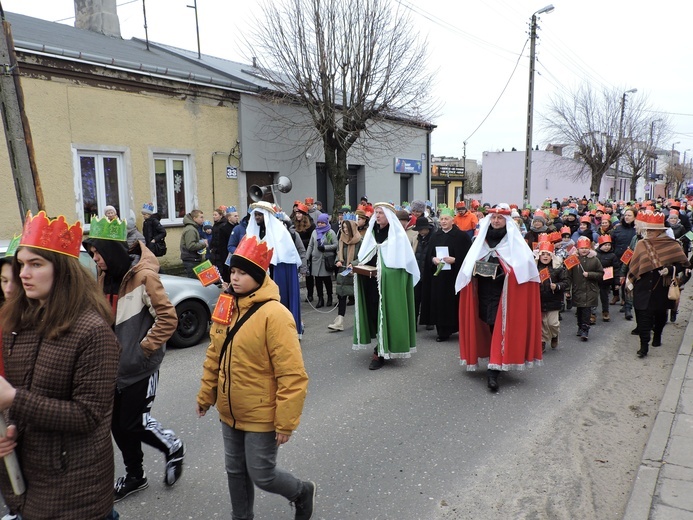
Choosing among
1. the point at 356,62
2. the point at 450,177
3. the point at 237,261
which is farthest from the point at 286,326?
the point at 450,177

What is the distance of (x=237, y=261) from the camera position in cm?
294

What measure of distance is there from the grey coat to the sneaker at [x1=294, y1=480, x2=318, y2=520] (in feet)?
22.1

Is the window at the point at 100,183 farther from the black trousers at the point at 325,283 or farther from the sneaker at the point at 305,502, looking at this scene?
the sneaker at the point at 305,502

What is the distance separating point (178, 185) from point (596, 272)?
32.6 feet

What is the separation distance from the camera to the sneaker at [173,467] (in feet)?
12.6

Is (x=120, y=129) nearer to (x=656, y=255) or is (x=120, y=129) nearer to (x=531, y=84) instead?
(x=656, y=255)

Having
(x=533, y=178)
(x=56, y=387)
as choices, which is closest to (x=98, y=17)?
(x=56, y=387)

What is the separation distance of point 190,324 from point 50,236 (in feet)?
18.0

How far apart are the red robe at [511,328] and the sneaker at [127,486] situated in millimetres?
3603

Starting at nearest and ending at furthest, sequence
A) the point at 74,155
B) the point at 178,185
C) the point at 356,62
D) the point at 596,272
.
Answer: the point at 596,272
the point at 74,155
the point at 178,185
the point at 356,62

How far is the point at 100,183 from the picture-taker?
1219 cm

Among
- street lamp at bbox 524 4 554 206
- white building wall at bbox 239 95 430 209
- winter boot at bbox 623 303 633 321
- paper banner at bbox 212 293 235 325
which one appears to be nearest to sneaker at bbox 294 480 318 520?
paper banner at bbox 212 293 235 325

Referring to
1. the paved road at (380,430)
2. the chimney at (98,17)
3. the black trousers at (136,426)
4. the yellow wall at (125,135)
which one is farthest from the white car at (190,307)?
the chimney at (98,17)

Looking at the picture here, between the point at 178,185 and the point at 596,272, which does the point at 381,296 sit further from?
the point at 178,185
